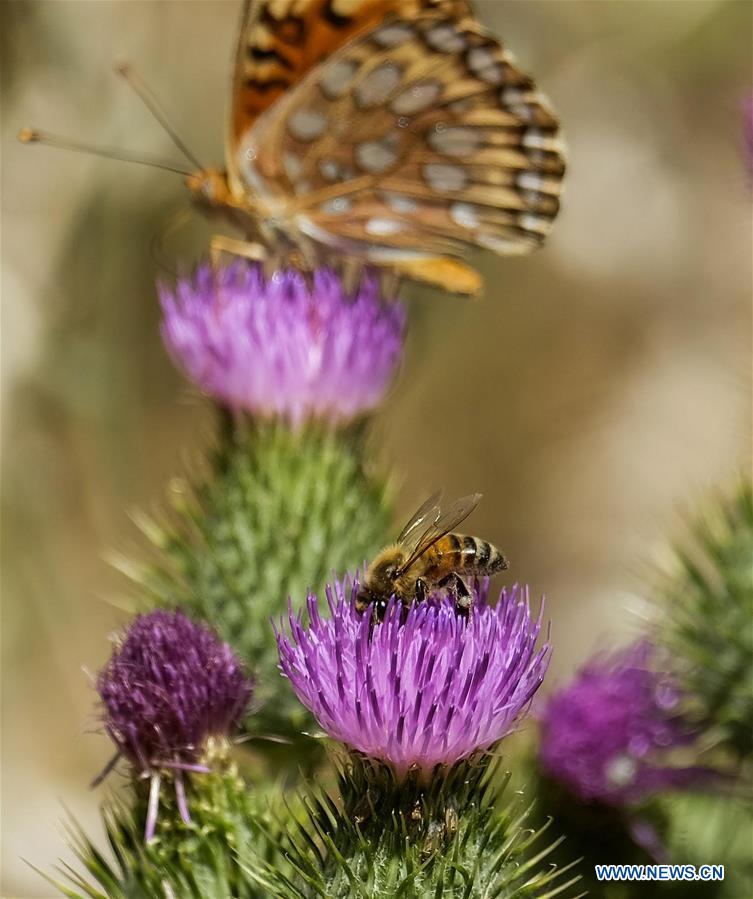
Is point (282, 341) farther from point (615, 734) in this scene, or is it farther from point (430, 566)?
point (615, 734)

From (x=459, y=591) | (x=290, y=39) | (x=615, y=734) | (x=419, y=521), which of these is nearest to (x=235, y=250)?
(x=290, y=39)

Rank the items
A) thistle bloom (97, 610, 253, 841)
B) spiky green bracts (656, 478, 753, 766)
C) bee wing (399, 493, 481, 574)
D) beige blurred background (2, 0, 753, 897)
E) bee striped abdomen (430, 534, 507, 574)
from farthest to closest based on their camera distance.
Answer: beige blurred background (2, 0, 753, 897) < spiky green bracts (656, 478, 753, 766) < thistle bloom (97, 610, 253, 841) < bee striped abdomen (430, 534, 507, 574) < bee wing (399, 493, 481, 574)

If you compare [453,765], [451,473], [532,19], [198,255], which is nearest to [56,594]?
[198,255]

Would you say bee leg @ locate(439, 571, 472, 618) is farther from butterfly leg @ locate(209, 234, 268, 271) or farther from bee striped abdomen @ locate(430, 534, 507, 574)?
butterfly leg @ locate(209, 234, 268, 271)

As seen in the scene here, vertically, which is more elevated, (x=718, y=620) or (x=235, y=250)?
(x=235, y=250)

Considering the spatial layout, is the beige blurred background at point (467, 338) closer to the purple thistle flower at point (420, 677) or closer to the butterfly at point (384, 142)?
the butterfly at point (384, 142)

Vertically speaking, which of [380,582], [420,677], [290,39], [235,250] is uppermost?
[290,39]

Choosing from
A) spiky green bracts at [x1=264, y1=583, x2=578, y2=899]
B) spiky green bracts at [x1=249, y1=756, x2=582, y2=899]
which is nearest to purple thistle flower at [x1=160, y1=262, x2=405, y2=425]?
spiky green bracts at [x1=264, y1=583, x2=578, y2=899]
